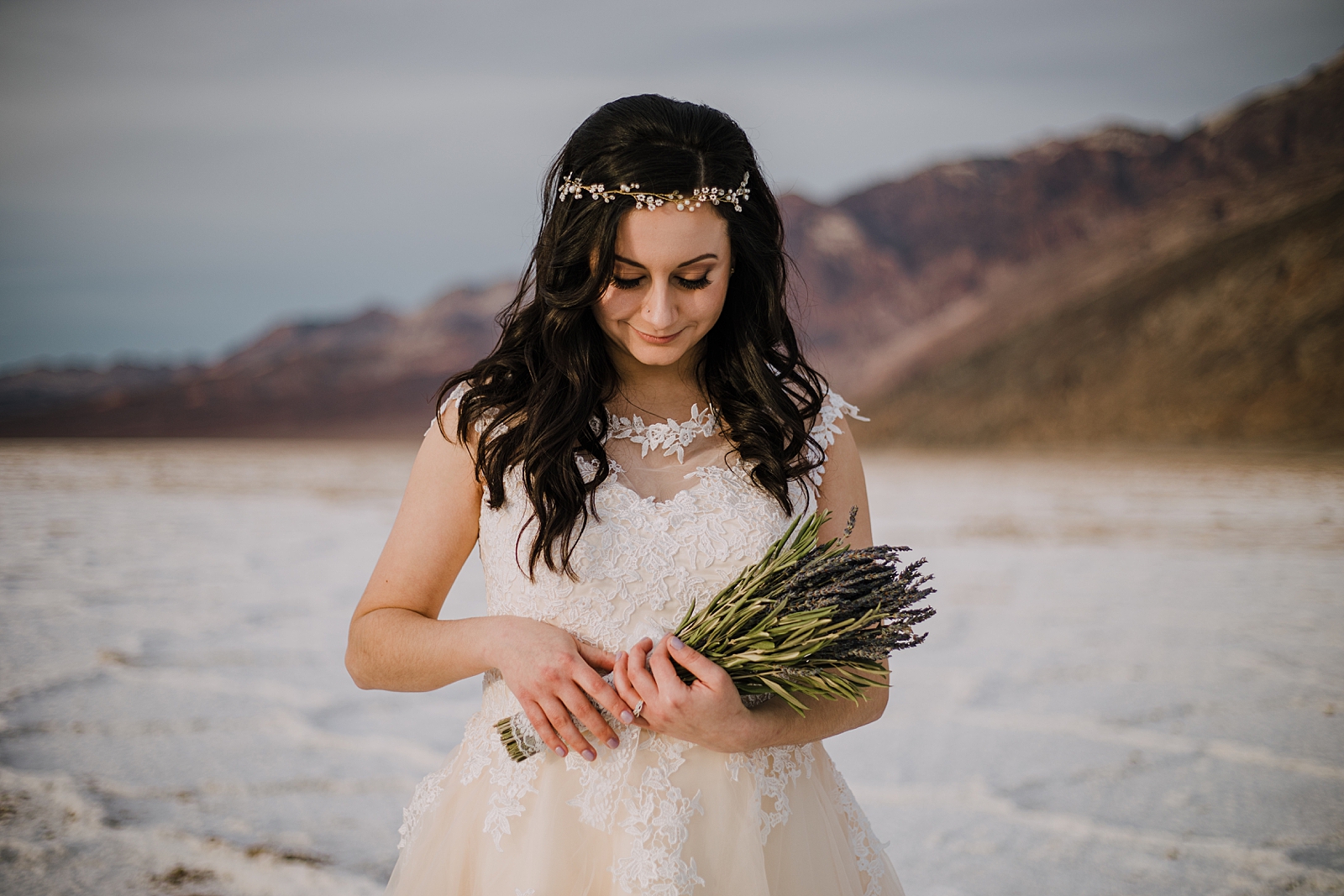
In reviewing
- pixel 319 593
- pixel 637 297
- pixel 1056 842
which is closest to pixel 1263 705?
pixel 1056 842

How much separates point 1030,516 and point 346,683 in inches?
370

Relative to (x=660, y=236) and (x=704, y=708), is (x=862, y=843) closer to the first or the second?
(x=704, y=708)

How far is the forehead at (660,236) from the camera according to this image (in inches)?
54.6

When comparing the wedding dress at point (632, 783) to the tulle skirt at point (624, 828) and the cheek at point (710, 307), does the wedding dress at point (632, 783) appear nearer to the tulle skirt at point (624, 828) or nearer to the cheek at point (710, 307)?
the tulle skirt at point (624, 828)

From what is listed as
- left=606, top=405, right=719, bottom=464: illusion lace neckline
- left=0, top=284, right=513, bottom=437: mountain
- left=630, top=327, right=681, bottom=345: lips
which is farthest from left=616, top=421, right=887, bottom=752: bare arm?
left=0, top=284, right=513, bottom=437: mountain

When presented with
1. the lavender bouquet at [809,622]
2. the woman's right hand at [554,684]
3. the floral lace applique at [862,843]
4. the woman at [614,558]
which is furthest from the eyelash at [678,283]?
the floral lace applique at [862,843]

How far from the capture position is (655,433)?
5.02 feet

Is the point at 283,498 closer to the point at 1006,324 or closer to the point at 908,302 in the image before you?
the point at 1006,324

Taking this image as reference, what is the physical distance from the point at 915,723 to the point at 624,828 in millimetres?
3198

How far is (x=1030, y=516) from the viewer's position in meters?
11.6

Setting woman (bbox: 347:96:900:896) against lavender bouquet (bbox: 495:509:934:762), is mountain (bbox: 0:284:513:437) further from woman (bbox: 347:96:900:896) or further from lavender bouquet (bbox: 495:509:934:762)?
lavender bouquet (bbox: 495:509:934:762)

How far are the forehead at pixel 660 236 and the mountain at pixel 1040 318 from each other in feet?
1.12

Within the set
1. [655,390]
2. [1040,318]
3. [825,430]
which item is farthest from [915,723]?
[1040,318]

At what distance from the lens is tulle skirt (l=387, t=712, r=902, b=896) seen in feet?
4.21
